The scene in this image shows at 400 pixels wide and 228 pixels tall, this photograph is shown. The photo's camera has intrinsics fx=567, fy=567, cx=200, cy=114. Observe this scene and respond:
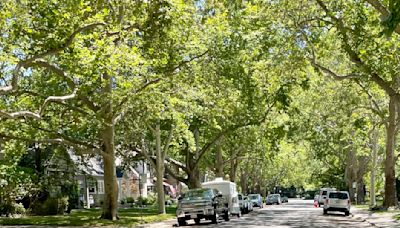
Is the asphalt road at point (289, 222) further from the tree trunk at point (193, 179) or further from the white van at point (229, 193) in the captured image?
the tree trunk at point (193, 179)

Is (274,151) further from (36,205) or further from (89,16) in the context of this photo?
(89,16)

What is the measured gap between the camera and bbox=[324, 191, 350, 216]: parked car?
3672 cm

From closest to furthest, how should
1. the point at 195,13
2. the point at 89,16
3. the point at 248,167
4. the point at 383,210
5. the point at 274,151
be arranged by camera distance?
the point at 89,16, the point at 195,13, the point at 383,210, the point at 274,151, the point at 248,167

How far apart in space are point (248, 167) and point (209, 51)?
175 feet

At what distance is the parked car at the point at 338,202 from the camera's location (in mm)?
36719

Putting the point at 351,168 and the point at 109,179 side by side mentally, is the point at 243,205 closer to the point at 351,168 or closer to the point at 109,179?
the point at 109,179

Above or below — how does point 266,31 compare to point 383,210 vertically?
above

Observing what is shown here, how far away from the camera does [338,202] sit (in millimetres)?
37031

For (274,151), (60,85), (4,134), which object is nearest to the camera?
(4,134)

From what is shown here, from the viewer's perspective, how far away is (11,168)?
1330 inches

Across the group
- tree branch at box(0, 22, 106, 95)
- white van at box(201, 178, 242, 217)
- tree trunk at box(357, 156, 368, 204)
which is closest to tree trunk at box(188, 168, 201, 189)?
white van at box(201, 178, 242, 217)

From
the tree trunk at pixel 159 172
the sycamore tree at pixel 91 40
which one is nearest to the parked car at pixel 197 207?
the sycamore tree at pixel 91 40

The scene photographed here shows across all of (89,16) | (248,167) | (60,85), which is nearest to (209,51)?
(89,16)

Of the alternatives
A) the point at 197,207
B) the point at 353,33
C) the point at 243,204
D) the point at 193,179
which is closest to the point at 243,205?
the point at 243,204
